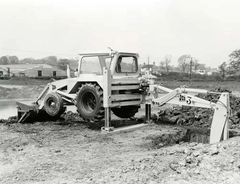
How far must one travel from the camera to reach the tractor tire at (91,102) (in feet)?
30.5

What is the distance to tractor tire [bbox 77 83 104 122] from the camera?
929cm

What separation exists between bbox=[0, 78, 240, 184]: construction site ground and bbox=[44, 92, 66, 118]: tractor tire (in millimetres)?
937

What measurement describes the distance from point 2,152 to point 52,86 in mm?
3999

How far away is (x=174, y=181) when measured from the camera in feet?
16.6

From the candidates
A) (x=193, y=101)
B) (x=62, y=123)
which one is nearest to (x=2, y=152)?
(x=62, y=123)

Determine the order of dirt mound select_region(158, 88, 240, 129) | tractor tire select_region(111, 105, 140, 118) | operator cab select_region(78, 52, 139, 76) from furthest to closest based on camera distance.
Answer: tractor tire select_region(111, 105, 140, 118)
dirt mound select_region(158, 88, 240, 129)
operator cab select_region(78, 52, 139, 76)

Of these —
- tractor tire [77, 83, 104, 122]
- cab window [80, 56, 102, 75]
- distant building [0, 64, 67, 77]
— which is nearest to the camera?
tractor tire [77, 83, 104, 122]

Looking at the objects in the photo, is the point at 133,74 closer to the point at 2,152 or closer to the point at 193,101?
the point at 193,101

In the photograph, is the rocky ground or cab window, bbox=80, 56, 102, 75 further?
cab window, bbox=80, 56, 102, 75

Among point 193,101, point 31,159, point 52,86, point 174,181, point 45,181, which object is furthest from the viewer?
point 52,86

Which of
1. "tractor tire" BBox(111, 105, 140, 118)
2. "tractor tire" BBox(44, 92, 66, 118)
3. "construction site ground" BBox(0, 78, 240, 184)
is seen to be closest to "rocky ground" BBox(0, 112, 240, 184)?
"construction site ground" BBox(0, 78, 240, 184)

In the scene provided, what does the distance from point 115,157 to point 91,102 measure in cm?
336

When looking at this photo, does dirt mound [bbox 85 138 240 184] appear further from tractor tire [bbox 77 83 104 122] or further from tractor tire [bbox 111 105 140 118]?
tractor tire [bbox 111 105 140 118]

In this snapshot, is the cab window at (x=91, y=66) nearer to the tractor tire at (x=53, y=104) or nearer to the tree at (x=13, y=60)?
the tractor tire at (x=53, y=104)
